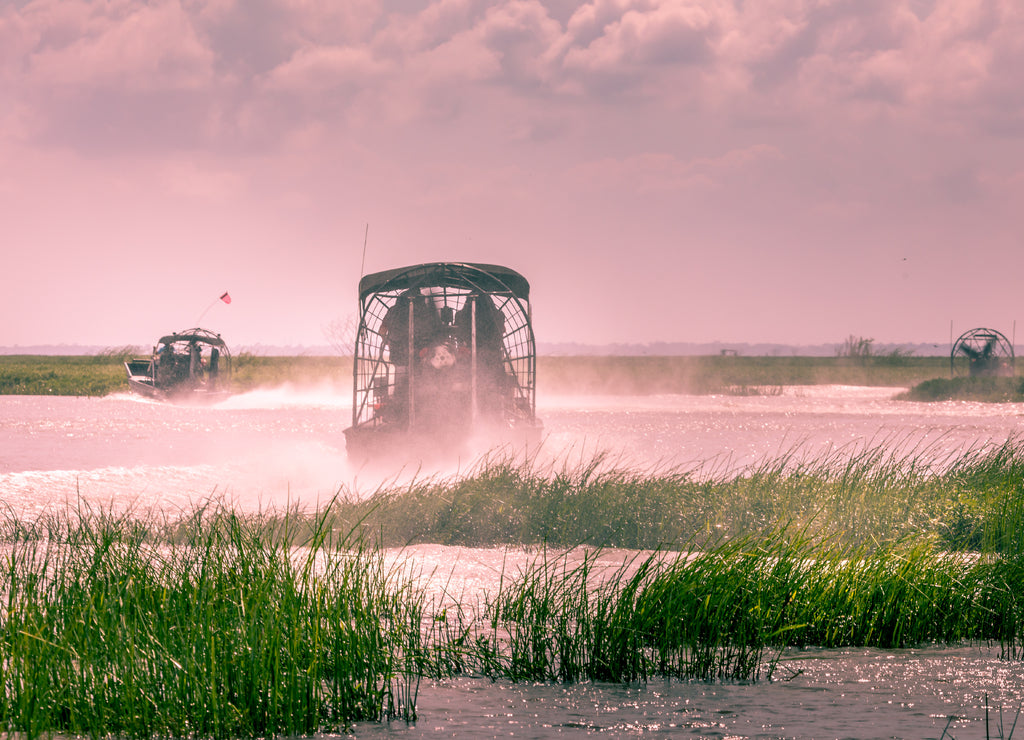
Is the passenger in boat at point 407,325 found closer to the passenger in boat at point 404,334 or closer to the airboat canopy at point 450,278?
the passenger in boat at point 404,334

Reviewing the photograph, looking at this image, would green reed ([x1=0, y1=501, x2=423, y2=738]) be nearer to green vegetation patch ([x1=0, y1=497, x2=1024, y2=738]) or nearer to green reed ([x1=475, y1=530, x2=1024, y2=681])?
green vegetation patch ([x1=0, y1=497, x2=1024, y2=738])

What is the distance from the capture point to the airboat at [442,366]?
1323 cm

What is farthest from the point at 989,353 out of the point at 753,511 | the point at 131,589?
the point at 131,589

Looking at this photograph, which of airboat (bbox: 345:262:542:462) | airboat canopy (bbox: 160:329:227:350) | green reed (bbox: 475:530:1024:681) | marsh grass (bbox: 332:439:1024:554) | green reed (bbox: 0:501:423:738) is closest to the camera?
green reed (bbox: 0:501:423:738)

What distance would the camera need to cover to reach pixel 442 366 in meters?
13.4

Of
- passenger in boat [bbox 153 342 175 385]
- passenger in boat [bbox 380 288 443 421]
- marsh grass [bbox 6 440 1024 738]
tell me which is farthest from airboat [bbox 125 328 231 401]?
marsh grass [bbox 6 440 1024 738]

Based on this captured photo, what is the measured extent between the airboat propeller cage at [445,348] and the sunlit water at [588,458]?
3.09 ft

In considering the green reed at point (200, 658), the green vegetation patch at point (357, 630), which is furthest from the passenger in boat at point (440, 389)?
the green reed at point (200, 658)

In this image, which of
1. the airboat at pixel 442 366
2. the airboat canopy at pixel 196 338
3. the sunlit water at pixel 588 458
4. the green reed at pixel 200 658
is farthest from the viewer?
the airboat canopy at pixel 196 338

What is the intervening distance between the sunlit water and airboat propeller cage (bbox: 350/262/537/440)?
943 millimetres

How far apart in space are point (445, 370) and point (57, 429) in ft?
46.1

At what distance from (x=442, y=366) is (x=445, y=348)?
0.91ft

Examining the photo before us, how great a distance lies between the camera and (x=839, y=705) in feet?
13.7

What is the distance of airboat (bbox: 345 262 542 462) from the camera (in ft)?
43.4
